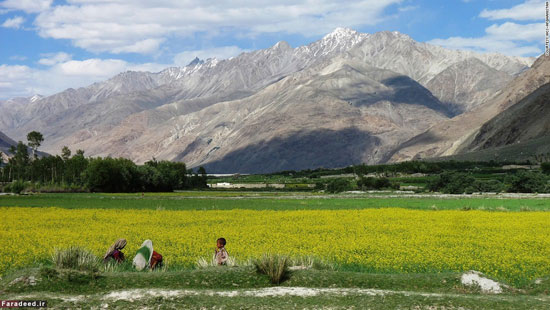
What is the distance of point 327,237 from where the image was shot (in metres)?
28.4

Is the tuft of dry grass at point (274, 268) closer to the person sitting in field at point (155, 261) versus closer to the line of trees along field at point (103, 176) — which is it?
the person sitting in field at point (155, 261)

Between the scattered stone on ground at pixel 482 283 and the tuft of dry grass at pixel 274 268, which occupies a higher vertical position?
the tuft of dry grass at pixel 274 268

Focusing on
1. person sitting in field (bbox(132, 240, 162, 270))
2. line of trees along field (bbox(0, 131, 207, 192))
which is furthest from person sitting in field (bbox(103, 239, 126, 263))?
line of trees along field (bbox(0, 131, 207, 192))

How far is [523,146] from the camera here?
179 metres

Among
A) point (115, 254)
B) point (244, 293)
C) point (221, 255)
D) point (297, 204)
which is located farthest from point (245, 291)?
point (297, 204)

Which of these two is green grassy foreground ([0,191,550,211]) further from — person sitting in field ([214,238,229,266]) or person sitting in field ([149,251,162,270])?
person sitting in field ([214,238,229,266])

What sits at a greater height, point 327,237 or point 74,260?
point 74,260

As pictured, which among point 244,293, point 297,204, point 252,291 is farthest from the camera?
point 297,204

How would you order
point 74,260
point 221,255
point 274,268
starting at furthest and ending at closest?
point 221,255 < point 74,260 < point 274,268

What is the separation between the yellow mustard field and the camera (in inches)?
836

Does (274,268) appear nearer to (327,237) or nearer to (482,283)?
(482,283)

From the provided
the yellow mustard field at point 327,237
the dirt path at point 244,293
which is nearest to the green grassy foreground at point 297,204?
the yellow mustard field at point 327,237

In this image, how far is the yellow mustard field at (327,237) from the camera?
21234mm

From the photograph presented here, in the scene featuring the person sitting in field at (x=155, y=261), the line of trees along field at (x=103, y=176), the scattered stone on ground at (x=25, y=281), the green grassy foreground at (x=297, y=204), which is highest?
the line of trees along field at (x=103, y=176)
